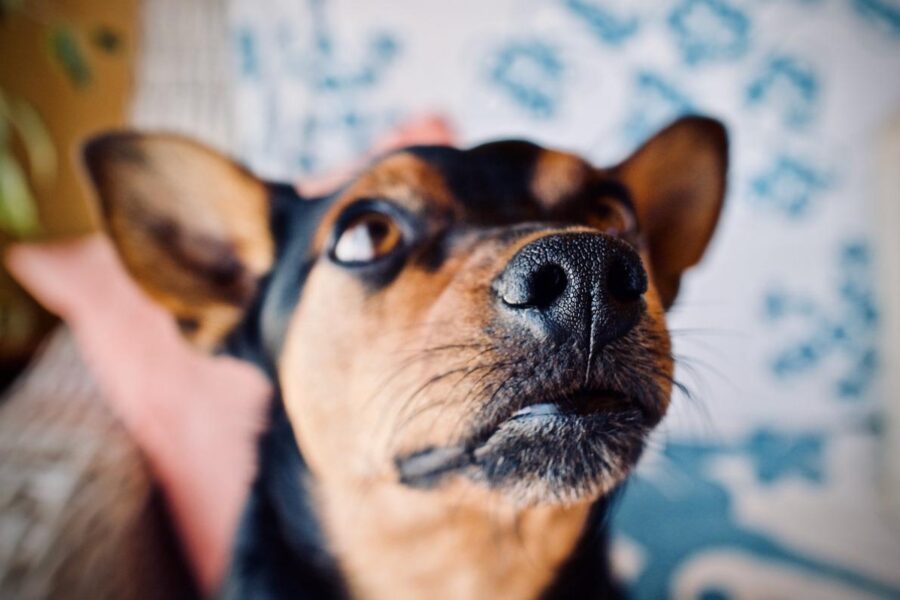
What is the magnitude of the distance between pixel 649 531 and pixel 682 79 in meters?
0.81

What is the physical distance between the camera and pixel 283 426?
2.57ft

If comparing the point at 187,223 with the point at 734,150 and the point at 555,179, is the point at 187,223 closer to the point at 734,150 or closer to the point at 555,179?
the point at 555,179

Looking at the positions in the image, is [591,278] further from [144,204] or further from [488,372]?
[144,204]

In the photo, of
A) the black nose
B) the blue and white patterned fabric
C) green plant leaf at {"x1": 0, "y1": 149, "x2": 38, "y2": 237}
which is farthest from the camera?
green plant leaf at {"x1": 0, "y1": 149, "x2": 38, "y2": 237}

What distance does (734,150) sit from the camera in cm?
110

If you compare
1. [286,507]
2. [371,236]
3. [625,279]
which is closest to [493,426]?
[625,279]

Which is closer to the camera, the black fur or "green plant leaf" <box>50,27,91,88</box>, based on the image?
the black fur

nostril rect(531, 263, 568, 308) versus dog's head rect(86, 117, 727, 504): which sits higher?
nostril rect(531, 263, 568, 308)

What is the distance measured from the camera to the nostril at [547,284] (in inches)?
17.7

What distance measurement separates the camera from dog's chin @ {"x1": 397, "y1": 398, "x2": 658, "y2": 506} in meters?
0.49

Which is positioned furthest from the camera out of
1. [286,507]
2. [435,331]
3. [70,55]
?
[70,55]

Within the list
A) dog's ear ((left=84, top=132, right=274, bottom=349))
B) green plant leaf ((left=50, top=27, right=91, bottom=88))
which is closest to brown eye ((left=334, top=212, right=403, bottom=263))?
dog's ear ((left=84, top=132, right=274, bottom=349))

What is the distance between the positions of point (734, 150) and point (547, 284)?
84 cm

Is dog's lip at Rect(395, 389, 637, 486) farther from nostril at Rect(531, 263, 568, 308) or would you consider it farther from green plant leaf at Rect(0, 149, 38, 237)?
green plant leaf at Rect(0, 149, 38, 237)
